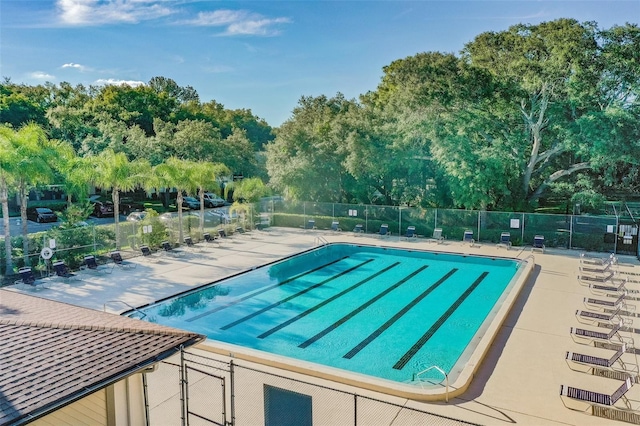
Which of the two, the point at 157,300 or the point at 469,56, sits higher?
the point at 469,56

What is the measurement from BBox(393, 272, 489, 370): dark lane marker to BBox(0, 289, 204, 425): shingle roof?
6037 millimetres

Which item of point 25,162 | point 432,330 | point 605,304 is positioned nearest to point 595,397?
point 432,330

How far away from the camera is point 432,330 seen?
1297 centimetres

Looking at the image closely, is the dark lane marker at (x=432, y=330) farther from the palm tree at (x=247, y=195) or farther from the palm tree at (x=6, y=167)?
the palm tree at (x=6, y=167)

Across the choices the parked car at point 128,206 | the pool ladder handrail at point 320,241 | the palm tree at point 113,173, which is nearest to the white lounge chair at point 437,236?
the pool ladder handrail at point 320,241

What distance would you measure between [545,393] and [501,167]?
1656cm

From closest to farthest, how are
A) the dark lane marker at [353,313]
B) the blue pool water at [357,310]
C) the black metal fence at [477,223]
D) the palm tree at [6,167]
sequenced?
the blue pool water at [357,310] → the dark lane marker at [353,313] → the palm tree at [6,167] → the black metal fence at [477,223]

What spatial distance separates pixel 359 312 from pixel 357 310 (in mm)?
187

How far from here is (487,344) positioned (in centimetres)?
1054

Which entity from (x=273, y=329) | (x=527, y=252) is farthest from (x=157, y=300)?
(x=527, y=252)

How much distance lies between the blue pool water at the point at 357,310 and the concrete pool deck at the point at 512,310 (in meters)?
0.89

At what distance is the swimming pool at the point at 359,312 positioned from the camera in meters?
11.0

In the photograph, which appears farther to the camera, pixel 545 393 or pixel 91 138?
pixel 91 138

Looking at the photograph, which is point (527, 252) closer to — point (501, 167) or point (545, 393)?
point (501, 167)
